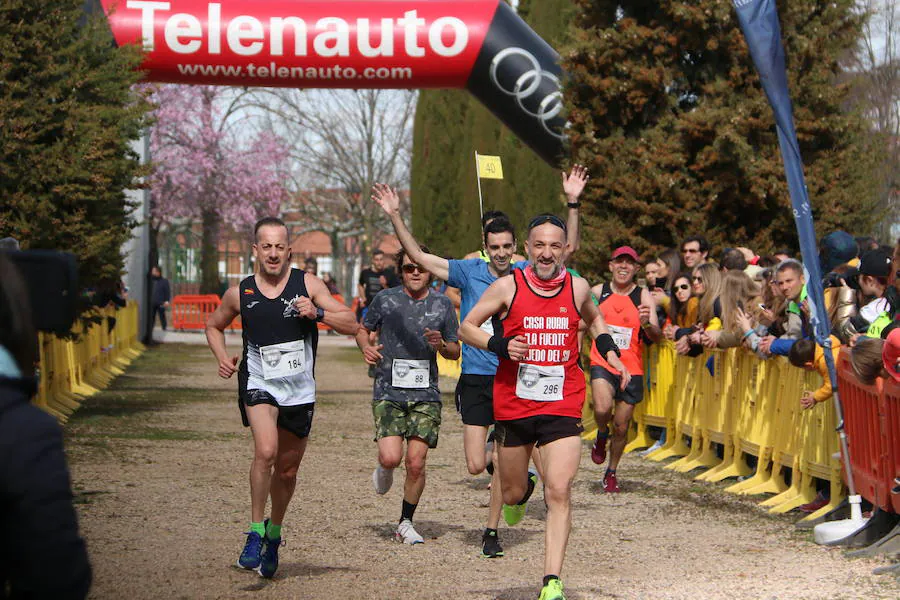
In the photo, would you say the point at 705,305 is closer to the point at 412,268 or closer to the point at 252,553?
the point at 412,268

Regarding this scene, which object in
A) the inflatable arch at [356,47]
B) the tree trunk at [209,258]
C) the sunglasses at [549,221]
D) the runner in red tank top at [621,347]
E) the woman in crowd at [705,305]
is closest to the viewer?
the sunglasses at [549,221]

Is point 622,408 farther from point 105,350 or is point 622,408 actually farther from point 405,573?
point 105,350

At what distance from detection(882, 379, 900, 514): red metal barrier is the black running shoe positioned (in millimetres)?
2146

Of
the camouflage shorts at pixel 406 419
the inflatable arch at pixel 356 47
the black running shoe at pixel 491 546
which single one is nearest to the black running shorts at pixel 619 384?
the camouflage shorts at pixel 406 419

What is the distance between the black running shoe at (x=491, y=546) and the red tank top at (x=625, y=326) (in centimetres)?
315

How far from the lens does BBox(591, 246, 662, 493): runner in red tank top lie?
1071 centimetres

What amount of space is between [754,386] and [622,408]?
1039 mm

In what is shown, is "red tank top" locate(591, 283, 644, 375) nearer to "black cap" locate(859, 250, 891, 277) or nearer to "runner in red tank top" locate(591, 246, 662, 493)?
"runner in red tank top" locate(591, 246, 662, 493)

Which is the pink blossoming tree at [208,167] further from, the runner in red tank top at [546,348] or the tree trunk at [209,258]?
the runner in red tank top at [546,348]

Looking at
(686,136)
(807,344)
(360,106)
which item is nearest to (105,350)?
(686,136)

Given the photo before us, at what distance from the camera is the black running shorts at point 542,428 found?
659 cm

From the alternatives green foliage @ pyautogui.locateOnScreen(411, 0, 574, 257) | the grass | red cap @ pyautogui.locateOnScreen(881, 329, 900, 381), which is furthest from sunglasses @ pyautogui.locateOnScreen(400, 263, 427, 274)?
green foliage @ pyautogui.locateOnScreen(411, 0, 574, 257)

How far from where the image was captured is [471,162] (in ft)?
117

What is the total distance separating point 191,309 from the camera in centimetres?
4288
